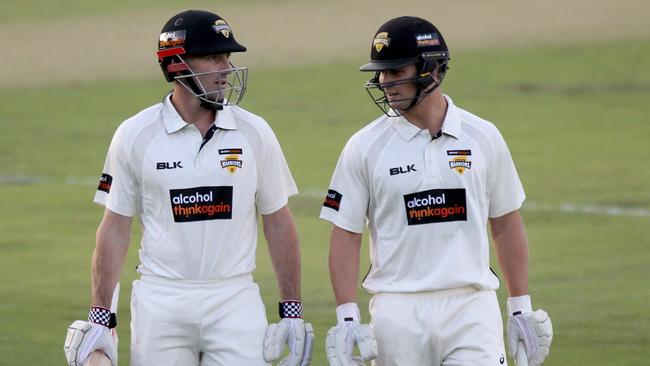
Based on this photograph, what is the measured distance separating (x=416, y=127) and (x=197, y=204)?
1.04 metres

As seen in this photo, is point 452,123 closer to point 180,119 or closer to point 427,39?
point 427,39

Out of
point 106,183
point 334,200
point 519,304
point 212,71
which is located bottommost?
point 519,304

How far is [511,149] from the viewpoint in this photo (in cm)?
1680

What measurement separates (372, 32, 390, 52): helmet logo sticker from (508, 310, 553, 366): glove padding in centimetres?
139

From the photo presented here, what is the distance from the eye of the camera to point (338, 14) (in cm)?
2495

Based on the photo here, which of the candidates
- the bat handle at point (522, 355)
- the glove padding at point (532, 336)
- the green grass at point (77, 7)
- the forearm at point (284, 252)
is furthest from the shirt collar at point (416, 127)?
the green grass at point (77, 7)

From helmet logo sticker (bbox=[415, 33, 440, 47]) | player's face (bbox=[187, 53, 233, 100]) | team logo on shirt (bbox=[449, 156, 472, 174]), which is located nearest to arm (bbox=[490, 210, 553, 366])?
team logo on shirt (bbox=[449, 156, 472, 174])

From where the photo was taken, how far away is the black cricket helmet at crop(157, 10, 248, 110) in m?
6.79

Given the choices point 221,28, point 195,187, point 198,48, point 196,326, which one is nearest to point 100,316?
point 196,326

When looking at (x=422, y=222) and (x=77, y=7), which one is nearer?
(x=422, y=222)

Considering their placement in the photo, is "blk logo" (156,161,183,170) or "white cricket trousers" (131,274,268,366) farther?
"blk logo" (156,161,183,170)

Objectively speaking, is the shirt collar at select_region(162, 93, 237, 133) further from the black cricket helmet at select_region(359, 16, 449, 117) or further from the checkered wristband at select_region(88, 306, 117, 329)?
the checkered wristband at select_region(88, 306, 117, 329)

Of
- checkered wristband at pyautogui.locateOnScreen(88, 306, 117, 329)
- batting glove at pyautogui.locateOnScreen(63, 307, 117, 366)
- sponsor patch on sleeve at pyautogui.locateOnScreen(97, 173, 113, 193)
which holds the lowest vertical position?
batting glove at pyautogui.locateOnScreen(63, 307, 117, 366)

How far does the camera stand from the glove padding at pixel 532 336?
6742mm
